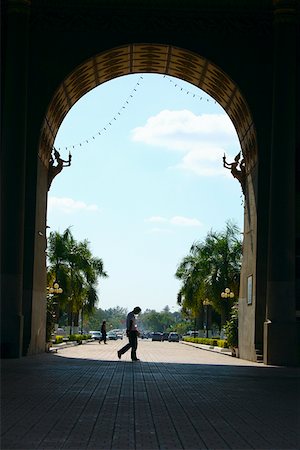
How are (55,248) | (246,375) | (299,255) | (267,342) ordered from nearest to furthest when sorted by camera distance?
(246,375), (267,342), (299,255), (55,248)

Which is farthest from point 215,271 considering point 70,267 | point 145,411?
point 145,411

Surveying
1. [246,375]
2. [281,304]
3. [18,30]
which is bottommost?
[246,375]

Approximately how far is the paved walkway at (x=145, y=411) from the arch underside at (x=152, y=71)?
44.2 feet

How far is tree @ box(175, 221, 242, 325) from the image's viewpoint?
205 ft

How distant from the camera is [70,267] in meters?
67.2

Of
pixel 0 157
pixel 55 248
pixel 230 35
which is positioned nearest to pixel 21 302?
pixel 0 157

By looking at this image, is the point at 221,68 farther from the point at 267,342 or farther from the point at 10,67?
the point at 267,342

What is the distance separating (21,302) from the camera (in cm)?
2758

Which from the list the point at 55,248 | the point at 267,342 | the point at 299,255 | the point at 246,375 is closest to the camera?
the point at 246,375

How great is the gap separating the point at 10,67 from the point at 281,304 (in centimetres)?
1159

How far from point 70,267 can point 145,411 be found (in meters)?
55.6

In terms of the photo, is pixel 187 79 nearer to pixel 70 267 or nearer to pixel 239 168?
pixel 239 168

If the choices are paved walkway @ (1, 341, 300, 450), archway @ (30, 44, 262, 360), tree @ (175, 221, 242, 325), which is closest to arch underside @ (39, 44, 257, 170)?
archway @ (30, 44, 262, 360)

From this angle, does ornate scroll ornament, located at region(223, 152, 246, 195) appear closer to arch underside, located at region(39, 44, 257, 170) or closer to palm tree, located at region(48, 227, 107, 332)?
arch underside, located at region(39, 44, 257, 170)
